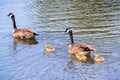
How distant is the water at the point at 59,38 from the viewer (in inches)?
632

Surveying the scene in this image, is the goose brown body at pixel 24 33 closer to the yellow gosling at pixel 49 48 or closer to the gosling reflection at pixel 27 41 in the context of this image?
the gosling reflection at pixel 27 41

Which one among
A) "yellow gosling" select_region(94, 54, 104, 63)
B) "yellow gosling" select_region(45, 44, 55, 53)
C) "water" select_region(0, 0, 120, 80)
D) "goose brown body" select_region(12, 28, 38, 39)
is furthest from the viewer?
"goose brown body" select_region(12, 28, 38, 39)

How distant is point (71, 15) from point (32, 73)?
11339mm

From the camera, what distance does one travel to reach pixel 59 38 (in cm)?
2117

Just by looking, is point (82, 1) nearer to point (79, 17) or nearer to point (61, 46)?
point (79, 17)

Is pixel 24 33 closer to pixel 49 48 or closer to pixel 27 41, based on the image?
pixel 27 41

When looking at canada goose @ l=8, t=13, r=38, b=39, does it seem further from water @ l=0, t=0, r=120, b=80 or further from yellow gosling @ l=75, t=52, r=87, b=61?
yellow gosling @ l=75, t=52, r=87, b=61

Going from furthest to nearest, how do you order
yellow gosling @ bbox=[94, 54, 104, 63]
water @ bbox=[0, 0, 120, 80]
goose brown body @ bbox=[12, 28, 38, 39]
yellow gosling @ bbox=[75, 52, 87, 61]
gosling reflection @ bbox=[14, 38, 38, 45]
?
goose brown body @ bbox=[12, 28, 38, 39] → gosling reflection @ bbox=[14, 38, 38, 45] → yellow gosling @ bbox=[75, 52, 87, 61] → yellow gosling @ bbox=[94, 54, 104, 63] → water @ bbox=[0, 0, 120, 80]

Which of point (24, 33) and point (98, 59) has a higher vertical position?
point (24, 33)

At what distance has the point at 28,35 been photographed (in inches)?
870

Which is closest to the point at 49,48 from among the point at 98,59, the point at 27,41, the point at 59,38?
the point at 59,38

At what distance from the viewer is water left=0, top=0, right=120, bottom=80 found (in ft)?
52.6

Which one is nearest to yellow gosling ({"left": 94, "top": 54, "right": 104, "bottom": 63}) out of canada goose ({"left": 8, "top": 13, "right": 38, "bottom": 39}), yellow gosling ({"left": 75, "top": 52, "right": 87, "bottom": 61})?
yellow gosling ({"left": 75, "top": 52, "right": 87, "bottom": 61})

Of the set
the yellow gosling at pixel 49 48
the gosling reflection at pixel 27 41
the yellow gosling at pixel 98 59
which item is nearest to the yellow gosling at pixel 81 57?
the yellow gosling at pixel 98 59
